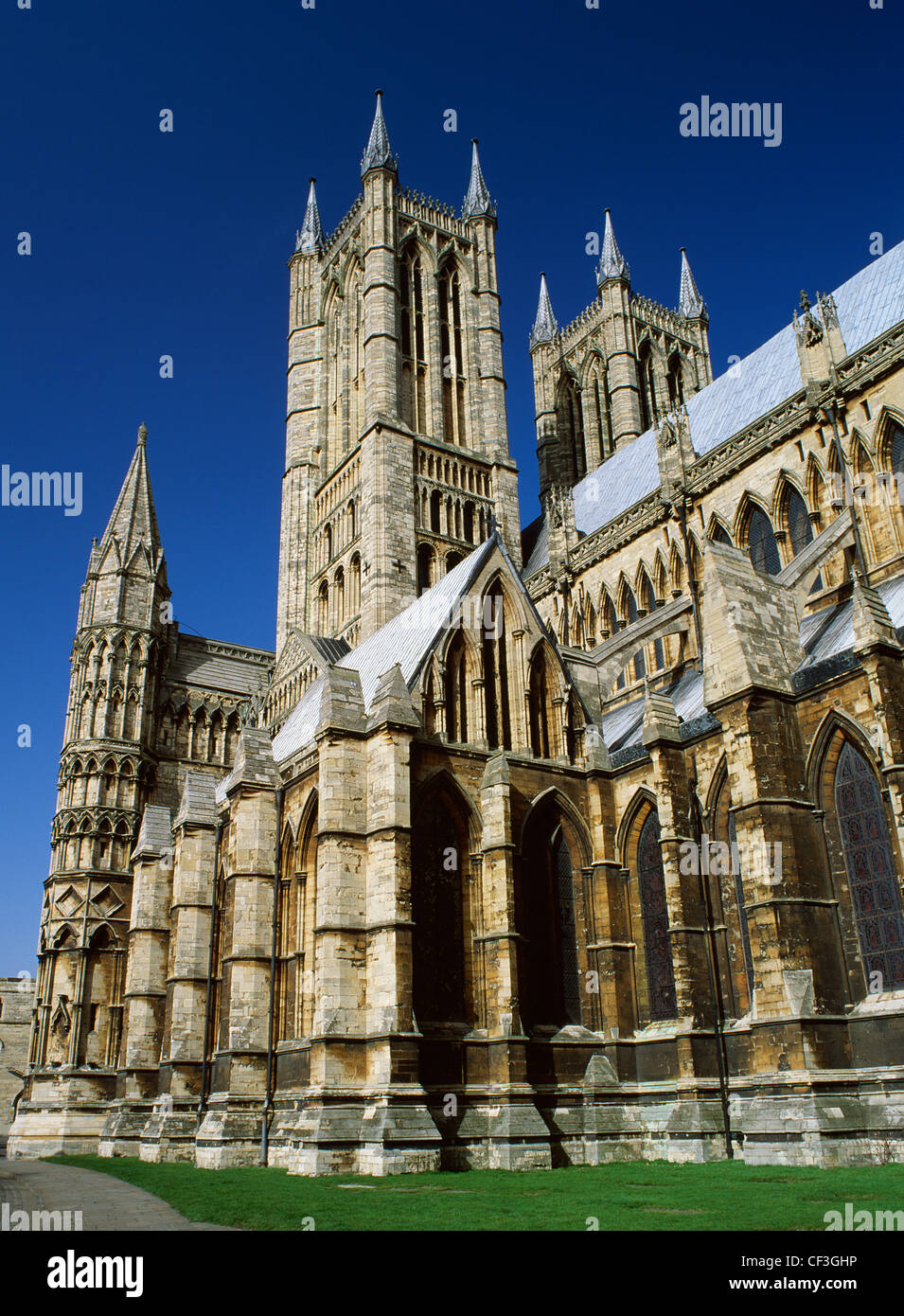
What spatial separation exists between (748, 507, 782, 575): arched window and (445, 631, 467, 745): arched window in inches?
420

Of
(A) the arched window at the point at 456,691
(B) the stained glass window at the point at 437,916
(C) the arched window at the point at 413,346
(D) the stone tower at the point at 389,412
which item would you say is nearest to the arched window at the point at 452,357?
(D) the stone tower at the point at 389,412

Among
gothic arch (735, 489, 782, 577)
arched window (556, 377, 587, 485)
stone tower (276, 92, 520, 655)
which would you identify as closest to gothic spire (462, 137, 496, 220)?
stone tower (276, 92, 520, 655)

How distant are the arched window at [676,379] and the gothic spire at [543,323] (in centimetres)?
747

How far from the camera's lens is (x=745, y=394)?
36.1 meters

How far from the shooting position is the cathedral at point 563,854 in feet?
59.4

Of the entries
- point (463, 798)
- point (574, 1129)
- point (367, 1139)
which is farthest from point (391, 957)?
point (574, 1129)

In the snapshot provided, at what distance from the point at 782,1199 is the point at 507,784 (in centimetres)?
1110

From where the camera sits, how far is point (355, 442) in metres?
49.3

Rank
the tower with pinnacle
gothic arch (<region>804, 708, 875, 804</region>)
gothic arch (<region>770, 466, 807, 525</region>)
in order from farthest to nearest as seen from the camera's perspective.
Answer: the tower with pinnacle
gothic arch (<region>770, 466, 807, 525</region>)
gothic arch (<region>804, 708, 875, 804</region>)

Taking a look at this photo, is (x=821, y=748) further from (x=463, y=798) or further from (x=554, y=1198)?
(x=554, y=1198)

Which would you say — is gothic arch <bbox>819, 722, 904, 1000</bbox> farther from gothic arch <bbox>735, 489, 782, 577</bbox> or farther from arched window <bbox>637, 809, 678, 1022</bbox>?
gothic arch <bbox>735, 489, 782, 577</bbox>

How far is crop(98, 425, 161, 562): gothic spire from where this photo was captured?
4703 cm

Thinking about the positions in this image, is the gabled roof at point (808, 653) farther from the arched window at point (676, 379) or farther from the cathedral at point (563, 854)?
the arched window at point (676, 379)
